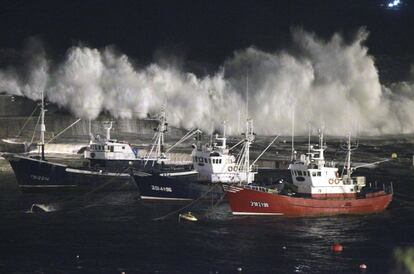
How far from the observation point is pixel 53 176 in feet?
237

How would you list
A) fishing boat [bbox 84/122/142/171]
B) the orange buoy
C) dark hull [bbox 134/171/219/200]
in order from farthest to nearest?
fishing boat [bbox 84/122/142/171], dark hull [bbox 134/171/219/200], the orange buoy

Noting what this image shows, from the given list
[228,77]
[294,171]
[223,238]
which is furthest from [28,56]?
[223,238]

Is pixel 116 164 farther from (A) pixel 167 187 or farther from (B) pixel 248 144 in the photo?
(B) pixel 248 144

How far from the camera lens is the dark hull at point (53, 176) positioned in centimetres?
7150

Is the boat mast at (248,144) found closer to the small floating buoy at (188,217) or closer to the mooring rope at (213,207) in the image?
the mooring rope at (213,207)

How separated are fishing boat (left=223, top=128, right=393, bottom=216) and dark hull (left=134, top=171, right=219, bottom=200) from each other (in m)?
6.24

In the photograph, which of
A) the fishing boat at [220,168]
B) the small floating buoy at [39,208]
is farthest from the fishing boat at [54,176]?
the small floating buoy at [39,208]

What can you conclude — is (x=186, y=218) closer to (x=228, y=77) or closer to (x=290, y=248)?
(x=290, y=248)

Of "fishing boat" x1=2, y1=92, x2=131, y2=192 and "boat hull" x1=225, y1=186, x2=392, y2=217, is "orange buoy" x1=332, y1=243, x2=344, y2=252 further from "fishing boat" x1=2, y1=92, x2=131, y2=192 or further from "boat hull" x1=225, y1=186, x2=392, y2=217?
"fishing boat" x1=2, y1=92, x2=131, y2=192

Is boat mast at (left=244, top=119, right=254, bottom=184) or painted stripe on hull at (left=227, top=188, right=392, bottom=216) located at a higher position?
boat mast at (left=244, top=119, right=254, bottom=184)

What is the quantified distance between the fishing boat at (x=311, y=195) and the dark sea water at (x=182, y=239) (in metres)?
1.14

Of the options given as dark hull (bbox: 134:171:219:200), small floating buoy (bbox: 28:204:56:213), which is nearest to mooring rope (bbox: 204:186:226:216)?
dark hull (bbox: 134:171:219:200)

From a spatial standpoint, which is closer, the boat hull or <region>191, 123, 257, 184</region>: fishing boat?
the boat hull

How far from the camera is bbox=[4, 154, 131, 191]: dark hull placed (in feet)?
235
